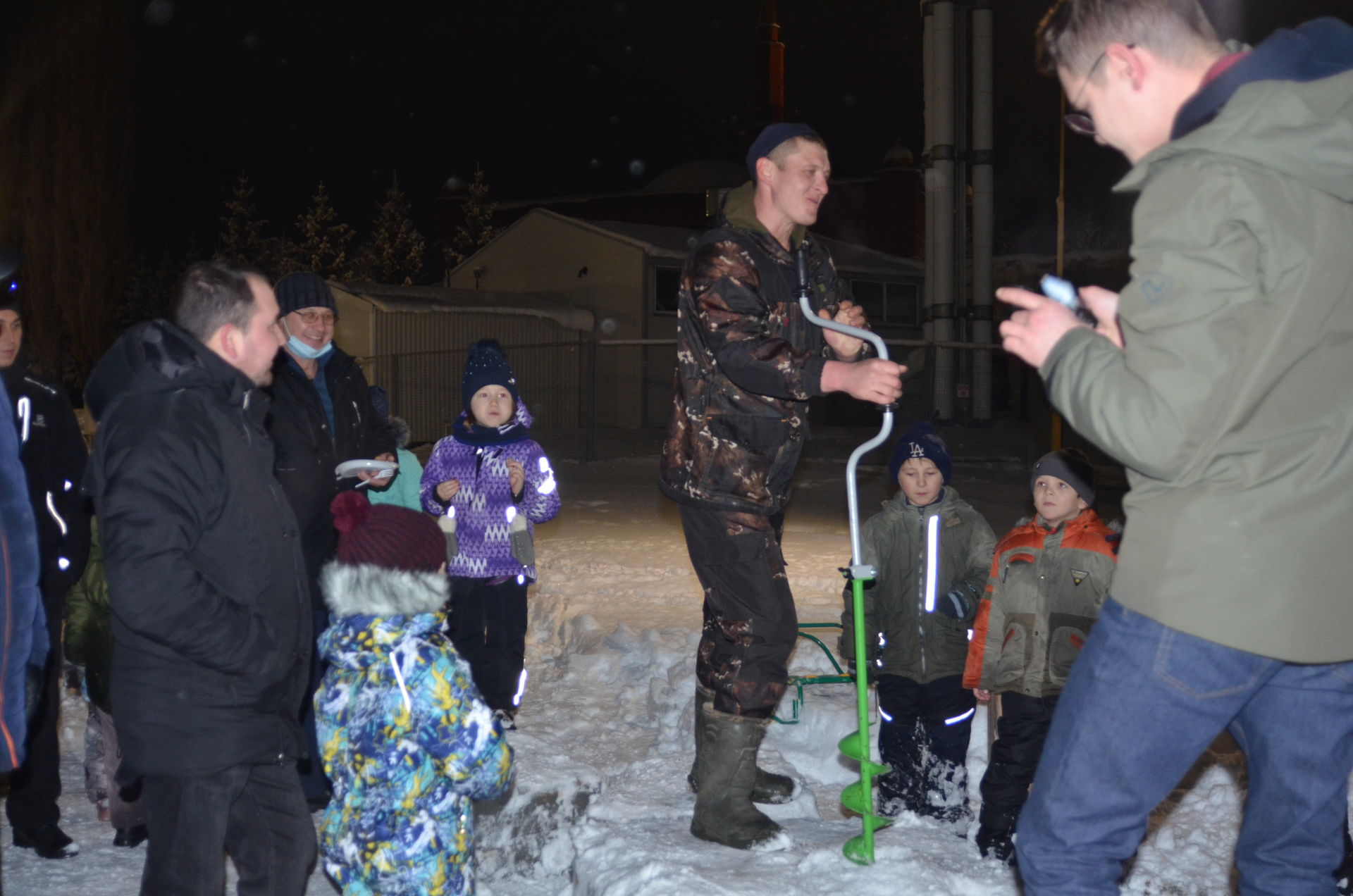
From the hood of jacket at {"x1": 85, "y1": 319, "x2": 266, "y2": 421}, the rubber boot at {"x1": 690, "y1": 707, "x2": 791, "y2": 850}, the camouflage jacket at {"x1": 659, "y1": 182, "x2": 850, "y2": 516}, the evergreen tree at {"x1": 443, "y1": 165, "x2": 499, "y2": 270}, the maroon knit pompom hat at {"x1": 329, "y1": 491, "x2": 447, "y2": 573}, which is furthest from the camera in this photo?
the evergreen tree at {"x1": 443, "y1": 165, "x2": 499, "y2": 270}

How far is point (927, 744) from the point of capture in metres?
4.38

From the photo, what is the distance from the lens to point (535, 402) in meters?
24.9

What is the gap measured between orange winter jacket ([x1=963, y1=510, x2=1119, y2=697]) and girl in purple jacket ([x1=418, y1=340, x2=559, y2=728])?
2.05 metres

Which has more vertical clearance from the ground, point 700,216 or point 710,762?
point 700,216

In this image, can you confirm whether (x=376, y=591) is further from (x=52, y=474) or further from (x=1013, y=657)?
(x=1013, y=657)

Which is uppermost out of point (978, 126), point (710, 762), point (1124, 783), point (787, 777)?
point (978, 126)

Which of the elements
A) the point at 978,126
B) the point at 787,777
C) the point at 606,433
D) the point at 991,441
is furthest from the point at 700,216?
the point at 787,777

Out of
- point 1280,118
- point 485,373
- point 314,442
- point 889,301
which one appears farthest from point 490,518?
point 889,301

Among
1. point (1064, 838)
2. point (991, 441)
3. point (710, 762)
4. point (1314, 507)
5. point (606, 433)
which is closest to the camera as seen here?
point (1314, 507)

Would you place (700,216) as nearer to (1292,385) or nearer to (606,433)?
(606,433)

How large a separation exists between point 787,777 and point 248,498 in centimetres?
246

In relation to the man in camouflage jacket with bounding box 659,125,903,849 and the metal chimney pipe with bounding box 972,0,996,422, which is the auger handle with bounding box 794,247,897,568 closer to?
the man in camouflage jacket with bounding box 659,125,903,849

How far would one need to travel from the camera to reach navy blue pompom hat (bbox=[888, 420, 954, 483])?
4.44 metres

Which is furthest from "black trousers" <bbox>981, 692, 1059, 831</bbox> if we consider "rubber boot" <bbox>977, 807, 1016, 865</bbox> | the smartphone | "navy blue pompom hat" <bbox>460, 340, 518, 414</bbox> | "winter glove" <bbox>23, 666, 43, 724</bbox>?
"winter glove" <bbox>23, 666, 43, 724</bbox>
